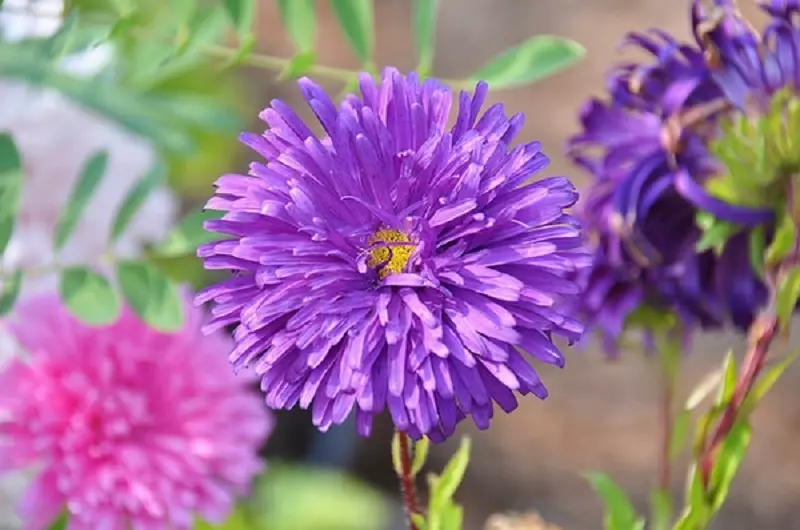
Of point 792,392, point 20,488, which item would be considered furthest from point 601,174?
point 792,392

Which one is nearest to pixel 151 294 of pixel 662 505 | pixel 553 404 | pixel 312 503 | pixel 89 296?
pixel 89 296

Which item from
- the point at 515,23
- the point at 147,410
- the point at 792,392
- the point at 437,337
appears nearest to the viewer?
the point at 437,337

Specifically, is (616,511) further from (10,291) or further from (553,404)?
(553,404)

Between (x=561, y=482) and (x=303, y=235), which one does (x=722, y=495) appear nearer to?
(x=303, y=235)

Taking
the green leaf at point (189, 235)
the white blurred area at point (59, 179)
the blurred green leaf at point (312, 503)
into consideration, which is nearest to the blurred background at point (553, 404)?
the blurred green leaf at point (312, 503)

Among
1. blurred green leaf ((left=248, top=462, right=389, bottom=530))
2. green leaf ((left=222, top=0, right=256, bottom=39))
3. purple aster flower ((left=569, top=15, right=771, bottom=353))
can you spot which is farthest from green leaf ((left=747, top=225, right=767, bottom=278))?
blurred green leaf ((left=248, top=462, right=389, bottom=530))

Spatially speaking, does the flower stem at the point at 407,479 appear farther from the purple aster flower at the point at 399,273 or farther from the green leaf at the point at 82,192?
the green leaf at the point at 82,192
